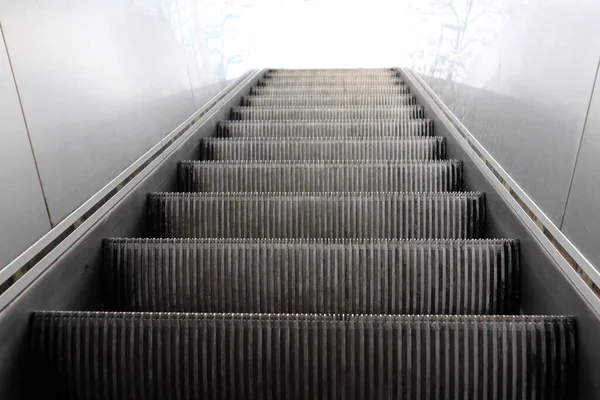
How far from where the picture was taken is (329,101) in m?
5.52

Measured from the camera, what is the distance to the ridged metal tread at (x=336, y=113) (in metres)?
4.90

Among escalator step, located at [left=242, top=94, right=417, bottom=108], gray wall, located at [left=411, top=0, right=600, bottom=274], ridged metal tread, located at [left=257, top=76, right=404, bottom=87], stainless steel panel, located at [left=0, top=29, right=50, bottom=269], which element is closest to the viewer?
stainless steel panel, located at [left=0, top=29, right=50, bottom=269]

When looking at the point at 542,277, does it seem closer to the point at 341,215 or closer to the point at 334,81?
the point at 341,215

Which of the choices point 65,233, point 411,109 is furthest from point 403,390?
point 411,109

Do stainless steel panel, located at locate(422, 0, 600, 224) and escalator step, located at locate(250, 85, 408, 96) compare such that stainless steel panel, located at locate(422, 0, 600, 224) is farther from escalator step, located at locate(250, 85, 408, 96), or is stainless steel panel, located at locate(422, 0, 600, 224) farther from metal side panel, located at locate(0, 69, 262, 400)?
escalator step, located at locate(250, 85, 408, 96)

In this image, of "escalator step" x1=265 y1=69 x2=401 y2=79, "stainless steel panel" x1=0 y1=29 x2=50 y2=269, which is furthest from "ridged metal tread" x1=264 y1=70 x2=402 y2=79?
"stainless steel panel" x1=0 y1=29 x2=50 y2=269

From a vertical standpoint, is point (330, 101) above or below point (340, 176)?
above

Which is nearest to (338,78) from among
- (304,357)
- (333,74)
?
(333,74)

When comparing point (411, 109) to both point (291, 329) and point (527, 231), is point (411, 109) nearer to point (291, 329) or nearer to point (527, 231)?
point (527, 231)

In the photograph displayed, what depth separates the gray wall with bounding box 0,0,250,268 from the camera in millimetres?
1615

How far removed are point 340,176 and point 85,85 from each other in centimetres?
158

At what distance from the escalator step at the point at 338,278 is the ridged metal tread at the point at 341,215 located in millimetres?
503

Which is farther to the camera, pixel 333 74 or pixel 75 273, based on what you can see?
pixel 333 74

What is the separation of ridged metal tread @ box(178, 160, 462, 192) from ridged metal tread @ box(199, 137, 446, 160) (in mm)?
479
